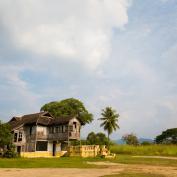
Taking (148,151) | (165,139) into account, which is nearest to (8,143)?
(148,151)

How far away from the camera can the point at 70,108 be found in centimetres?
9144

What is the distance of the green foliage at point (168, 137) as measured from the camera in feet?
461

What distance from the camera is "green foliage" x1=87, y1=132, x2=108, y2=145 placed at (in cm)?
8197

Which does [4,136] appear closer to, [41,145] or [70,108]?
[41,145]

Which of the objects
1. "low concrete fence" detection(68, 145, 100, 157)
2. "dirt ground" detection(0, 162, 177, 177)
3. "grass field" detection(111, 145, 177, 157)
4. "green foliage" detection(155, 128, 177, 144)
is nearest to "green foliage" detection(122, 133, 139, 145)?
"green foliage" detection(155, 128, 177, 144)

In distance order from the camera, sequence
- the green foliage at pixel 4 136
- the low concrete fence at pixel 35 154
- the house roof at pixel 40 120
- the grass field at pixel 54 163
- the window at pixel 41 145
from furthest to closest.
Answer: the window at pixel 41 145 < the house roof at pixel 40 120 < the low concrete fence at pixel 35 154 < the green foliage at pixel 4 136 < the grass field at pixel 54 163

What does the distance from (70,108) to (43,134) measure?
1132 inches

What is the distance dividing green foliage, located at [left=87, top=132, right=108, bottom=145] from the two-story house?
58.9ft

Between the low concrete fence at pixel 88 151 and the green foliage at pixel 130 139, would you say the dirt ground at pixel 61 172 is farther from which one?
the green foliage at pixel 130 139

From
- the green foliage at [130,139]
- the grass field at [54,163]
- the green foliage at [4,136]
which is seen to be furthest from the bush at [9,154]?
the green foliage at [130,139]

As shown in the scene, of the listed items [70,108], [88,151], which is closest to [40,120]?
[88,151]

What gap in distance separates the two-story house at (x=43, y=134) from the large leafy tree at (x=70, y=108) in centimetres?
2498

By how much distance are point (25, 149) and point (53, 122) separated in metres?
7.41

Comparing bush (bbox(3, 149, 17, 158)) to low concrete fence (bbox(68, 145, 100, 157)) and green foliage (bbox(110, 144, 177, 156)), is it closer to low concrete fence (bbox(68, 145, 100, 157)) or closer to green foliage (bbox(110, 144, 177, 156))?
low concrete fence (bbox(68, 145, 100, 157))
